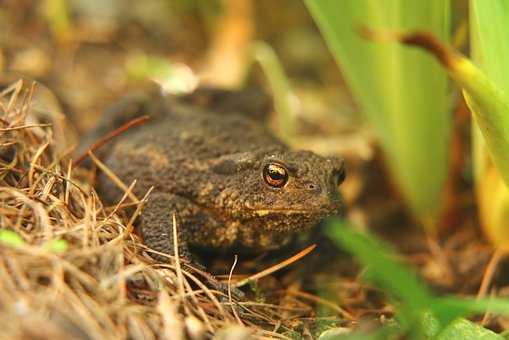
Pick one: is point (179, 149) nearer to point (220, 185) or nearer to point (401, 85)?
point (220, 185)

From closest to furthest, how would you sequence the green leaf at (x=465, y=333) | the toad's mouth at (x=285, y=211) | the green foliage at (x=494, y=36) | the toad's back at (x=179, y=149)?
the green leaf at (x=465, y=333)
the green foliage at (x=494, y=36)
the toad's mouth at (x=285, y=211)
the toad's back at (x=179, y=149)

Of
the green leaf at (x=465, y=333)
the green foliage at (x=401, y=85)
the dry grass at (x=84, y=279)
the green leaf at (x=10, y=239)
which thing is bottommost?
the green leaf at (x=465, y=333)

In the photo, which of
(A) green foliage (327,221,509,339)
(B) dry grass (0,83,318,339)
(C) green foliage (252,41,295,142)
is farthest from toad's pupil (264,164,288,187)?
(C) green foliage (252,41,295,142)

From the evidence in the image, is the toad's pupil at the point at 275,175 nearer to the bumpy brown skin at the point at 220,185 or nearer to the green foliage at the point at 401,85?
the bumpy brown skin at the point at 220,185

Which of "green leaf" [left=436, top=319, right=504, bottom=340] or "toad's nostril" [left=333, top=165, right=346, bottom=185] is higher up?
"toad's nostril" [left=333, top=165, right=346, bottom=185]

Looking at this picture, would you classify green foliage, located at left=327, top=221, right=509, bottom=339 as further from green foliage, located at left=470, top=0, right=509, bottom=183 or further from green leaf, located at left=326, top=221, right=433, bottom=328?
green foliage, located at left=470, top=0, right=509, bottom=183

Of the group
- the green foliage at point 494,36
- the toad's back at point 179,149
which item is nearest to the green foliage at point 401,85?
the green foliage at point 494,36

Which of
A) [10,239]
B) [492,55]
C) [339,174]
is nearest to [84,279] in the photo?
[10,239]
